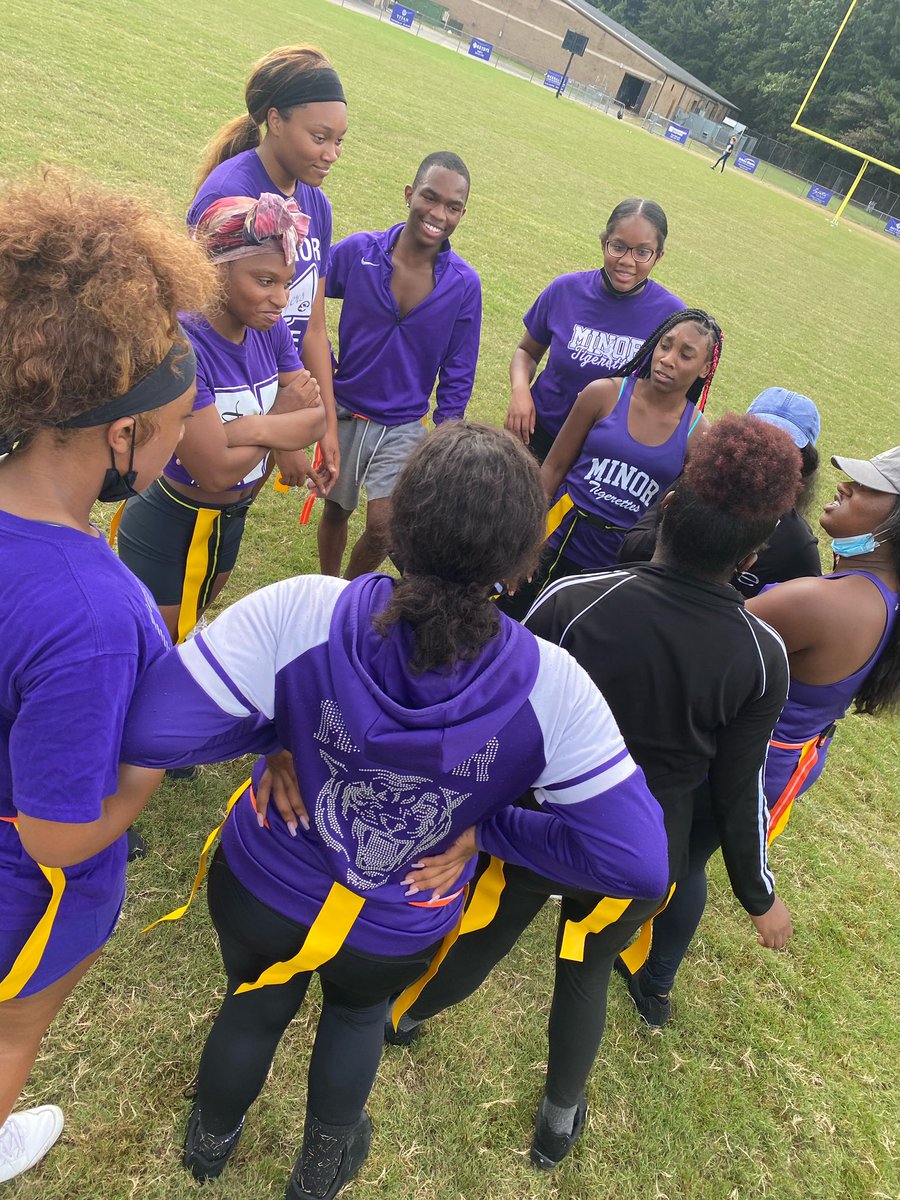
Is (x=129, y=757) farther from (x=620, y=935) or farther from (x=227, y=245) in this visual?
(x=227, y=245)

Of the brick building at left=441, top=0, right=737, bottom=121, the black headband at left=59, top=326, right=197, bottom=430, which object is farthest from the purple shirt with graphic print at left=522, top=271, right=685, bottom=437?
the brick building at left=441, top=0, right=737, bottom=121

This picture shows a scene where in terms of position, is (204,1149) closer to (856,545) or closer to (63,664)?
(63,664)

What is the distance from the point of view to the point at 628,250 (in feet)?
12.4

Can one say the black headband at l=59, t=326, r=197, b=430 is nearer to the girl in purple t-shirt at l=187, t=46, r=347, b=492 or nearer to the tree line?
the girl in purple t-shirt at l=187, t=46, r=347, b=492

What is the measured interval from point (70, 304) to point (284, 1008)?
1496mm

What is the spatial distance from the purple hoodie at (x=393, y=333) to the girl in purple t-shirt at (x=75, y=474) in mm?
2276

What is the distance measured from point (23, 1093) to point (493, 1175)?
52.5 inches

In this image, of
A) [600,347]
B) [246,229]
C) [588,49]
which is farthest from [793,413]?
[588,49]

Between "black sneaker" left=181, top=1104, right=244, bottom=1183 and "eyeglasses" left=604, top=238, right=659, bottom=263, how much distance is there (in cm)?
369

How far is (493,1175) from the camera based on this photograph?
2348 mm

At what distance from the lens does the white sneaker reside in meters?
1.95

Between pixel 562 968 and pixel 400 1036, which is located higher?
pixel 562 968

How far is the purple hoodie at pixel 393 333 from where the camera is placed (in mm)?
3623

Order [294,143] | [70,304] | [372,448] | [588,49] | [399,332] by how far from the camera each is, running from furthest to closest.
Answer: [588,49], [372,448], [399,332], [294,143], [70,304]
